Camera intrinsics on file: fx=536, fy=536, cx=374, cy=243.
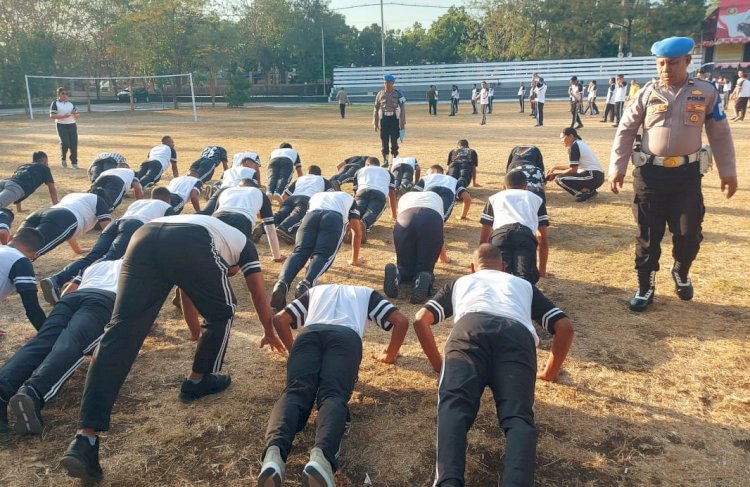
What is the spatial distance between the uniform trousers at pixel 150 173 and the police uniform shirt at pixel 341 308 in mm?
7908

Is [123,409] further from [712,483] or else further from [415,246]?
[712,483]

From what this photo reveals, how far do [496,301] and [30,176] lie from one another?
866 cm

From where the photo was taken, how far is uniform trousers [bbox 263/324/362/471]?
3.01 meters

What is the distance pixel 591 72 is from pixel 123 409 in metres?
47.9

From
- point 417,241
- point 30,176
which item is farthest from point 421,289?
point 30,176

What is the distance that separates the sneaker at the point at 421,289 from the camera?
563 centimetres

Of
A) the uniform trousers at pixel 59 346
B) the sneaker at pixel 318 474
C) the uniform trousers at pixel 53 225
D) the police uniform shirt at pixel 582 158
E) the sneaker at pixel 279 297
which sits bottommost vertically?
the sneaker at pixel 318 474

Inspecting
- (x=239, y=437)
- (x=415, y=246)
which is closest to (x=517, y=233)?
(x=415, y=246)

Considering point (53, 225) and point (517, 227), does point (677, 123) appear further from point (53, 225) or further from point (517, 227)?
point (53, 225)

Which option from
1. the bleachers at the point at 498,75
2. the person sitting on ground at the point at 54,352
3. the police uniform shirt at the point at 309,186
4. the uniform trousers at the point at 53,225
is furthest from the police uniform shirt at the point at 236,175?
the bleachers at the point at 498,75

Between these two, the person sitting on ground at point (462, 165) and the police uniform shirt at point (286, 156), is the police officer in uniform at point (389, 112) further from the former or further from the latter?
the police uniform shirt at point (286, 156)

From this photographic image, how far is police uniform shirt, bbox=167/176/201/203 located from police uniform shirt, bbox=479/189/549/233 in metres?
5.13

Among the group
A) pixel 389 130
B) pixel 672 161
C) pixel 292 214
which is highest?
pixel 389 130

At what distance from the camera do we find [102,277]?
4.49 meters
